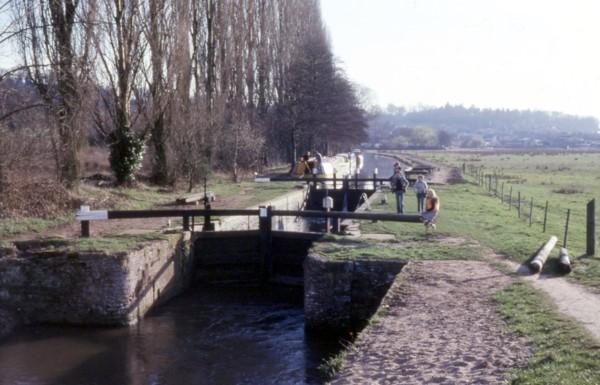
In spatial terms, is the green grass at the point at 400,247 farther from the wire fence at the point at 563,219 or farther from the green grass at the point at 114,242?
the green grass at the point at 114,242

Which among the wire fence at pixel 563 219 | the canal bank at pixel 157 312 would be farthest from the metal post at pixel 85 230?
the wire fence at pixel 563 219

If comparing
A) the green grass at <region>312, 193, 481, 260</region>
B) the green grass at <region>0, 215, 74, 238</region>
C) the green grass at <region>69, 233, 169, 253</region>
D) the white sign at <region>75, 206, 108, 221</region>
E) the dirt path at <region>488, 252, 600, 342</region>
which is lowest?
the dirt path at <region>488, 252, 600, 342</region>

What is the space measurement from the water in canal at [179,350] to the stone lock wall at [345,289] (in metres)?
0.49

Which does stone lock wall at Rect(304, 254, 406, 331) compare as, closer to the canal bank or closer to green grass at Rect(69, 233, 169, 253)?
the canal bank

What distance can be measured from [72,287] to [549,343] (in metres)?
9.64

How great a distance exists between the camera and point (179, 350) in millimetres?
12305

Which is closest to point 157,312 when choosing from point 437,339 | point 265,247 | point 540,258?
point 265,247

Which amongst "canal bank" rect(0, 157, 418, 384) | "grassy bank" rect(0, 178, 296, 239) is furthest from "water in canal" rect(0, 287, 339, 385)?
"grassy bank" rect(0, 178, 296, 239)

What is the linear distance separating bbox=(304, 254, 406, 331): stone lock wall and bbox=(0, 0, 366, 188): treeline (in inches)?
386

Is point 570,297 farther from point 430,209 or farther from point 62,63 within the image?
point 62,63

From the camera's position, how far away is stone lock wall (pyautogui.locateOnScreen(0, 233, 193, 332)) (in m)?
13.7

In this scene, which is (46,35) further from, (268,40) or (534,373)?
(268,40)

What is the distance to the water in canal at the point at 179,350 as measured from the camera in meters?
10.9

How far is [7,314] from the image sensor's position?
13.8 metres
